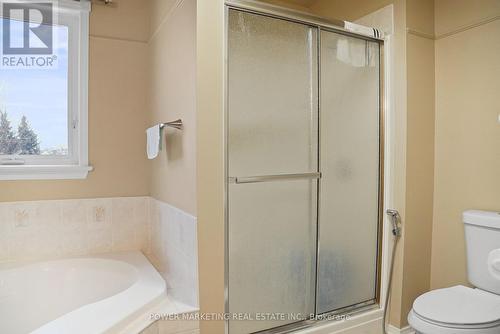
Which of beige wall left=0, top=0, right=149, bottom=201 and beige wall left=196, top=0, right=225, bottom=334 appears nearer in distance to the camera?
beige wall left=196, top=0, right=225, bottom=334

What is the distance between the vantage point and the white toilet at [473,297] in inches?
61.8

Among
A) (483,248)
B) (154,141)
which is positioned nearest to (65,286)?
(154,141)

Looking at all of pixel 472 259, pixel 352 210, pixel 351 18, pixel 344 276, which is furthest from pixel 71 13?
pixel 472 259

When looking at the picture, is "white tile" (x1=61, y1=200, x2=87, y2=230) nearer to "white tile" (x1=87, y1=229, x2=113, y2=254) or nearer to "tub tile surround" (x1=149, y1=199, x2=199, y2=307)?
→ "white tile" (x1=87, y1=229, x2=113, y2=254)

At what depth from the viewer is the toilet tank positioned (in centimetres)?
181

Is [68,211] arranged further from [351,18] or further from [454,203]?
[454,203]

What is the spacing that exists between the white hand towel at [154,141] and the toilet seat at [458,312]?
1.63m

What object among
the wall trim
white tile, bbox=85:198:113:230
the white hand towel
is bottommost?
white tile, bbox=85:198:113:230

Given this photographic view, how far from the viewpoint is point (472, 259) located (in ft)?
6.31

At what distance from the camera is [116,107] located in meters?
2.46

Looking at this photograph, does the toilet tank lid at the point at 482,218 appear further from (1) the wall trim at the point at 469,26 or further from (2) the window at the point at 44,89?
(2) the window at the point at 44,89

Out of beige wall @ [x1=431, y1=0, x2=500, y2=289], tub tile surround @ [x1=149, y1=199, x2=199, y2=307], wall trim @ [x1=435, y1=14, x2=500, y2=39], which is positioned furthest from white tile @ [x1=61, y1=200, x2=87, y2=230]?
wall trim @ [x1=435, y1=14, x2=500, y2=39]

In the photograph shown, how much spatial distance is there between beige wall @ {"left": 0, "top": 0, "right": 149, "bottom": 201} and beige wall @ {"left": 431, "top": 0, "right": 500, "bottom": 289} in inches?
81.7

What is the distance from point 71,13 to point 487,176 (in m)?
2.87
